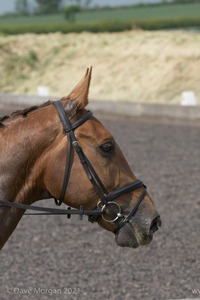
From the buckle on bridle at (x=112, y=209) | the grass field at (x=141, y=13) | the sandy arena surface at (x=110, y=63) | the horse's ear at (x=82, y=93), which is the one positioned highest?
the horse's ear at (x=82, y=93)

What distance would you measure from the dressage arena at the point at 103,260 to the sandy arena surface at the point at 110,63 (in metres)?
14.3

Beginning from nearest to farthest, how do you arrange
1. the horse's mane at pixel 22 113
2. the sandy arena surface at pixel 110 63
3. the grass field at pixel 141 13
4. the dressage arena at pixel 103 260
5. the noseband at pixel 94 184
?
the noseband at pixel 94 184 < the horse's mane at pixel 22 113 < the dressage arena at pixel 103 260 < the sandy arena surface at pixel 110 63 < the grass field at pixel 141 13

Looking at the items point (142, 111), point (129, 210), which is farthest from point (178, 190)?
point (142, 111)

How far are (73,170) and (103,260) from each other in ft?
14.4

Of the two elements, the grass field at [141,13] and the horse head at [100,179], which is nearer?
the horse head at [100,179]

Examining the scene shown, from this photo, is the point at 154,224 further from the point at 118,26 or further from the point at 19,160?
the point at 118,26

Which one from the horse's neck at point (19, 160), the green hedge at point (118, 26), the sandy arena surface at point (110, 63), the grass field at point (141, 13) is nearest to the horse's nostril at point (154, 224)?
the horse's neck at point (19, 160)

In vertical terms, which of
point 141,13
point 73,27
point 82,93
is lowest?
point 141,13

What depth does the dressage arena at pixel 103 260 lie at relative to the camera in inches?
277

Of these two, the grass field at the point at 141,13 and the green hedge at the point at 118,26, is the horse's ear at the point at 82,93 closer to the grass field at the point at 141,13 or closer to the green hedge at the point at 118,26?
the green hedge at the point at 118,26

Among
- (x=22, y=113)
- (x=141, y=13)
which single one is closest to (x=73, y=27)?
(x=141, y=13)

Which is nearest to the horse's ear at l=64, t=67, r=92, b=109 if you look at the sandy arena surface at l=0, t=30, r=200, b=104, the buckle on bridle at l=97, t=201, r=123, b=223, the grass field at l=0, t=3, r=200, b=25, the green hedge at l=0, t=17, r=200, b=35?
the buckle on bridle at l=97, t=201, r=123, b=223

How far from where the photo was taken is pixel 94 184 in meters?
3.75

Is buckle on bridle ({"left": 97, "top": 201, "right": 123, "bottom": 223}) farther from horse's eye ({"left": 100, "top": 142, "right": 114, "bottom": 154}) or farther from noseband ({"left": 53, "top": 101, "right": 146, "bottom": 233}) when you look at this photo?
horse's eye ({"left": 100, "top": 142, "right": 114, "bottom": 154})
